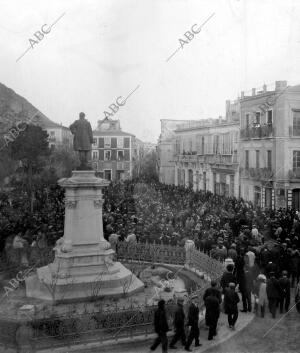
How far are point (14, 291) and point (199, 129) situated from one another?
36.5 meters

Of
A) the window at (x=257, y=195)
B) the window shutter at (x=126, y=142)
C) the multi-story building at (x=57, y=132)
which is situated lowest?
the window at (x=257, y=195)

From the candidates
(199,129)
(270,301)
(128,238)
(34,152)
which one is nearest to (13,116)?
(34,152)

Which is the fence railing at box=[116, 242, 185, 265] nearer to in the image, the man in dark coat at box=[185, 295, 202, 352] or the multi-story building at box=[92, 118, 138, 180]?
the man in dark coat at box=[185, 295, 202, 352]

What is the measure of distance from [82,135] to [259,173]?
22392 mm

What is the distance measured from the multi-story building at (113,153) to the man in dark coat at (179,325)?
Answer: 5051 centimetres

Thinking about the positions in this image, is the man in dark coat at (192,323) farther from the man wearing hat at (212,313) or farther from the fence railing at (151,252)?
the fence railing at (151,252)

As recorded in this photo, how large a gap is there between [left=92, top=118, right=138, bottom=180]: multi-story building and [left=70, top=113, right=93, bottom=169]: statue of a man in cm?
4614

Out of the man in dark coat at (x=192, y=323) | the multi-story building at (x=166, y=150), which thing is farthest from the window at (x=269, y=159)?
the multi-story building at (x=166, y=150)

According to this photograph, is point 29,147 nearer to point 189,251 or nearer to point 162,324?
point 189,251

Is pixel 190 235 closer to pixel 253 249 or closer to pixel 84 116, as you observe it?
pixel 253 249

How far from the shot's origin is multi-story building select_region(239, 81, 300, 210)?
31031mm

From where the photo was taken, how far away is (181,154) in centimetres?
5297

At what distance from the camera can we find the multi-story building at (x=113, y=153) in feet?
197

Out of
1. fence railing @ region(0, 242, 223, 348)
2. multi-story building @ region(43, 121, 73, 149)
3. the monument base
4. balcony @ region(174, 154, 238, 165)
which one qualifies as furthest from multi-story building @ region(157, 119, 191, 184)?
fence railing @ region(0, 242, 223, 348)
